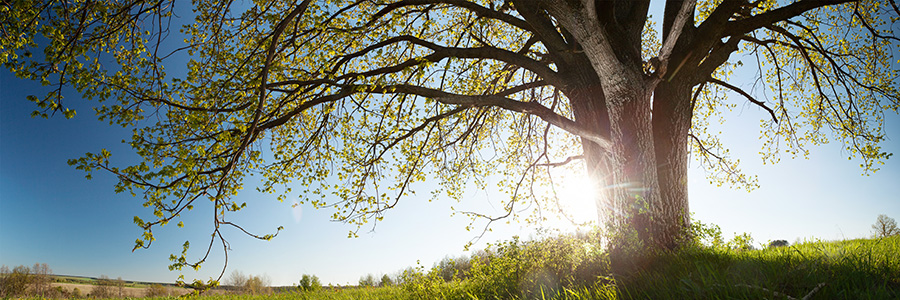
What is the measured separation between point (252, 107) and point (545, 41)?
4.73 metres

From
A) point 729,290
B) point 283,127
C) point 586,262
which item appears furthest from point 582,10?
point 283,127

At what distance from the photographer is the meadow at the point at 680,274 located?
309cm

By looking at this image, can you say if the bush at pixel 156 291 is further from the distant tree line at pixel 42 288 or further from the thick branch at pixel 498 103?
the thick branch at pixel 498 103

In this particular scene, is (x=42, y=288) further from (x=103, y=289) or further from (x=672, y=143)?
(x=672, y=143)

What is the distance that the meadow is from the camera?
3086 millimetres

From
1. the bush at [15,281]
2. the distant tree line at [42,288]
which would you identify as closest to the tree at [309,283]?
the distant tree line at [42,288]

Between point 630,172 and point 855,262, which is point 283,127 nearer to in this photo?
point 630,172

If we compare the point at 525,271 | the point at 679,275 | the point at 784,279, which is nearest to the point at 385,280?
the point at 525,271

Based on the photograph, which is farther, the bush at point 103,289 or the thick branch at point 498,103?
the bush at point 103,289

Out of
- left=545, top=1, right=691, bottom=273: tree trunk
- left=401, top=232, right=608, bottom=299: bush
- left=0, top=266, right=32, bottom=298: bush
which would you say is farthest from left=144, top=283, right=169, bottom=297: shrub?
left=545, top=1, right=691, bottom=273: tree trunk

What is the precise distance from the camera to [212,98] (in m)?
5.73

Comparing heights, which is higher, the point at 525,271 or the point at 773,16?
the point at 773,16

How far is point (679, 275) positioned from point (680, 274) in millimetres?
44

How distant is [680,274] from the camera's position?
12.7 feet
